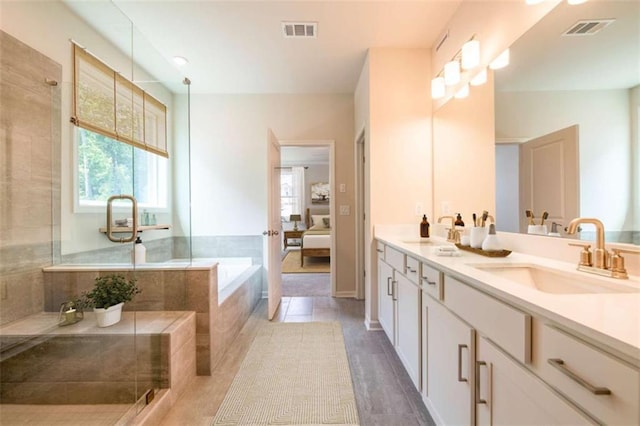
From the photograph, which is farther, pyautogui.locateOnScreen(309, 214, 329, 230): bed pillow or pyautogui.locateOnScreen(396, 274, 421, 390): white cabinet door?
pyautogui.locateOnScreen(309, 214, 329, 230): bed pillow

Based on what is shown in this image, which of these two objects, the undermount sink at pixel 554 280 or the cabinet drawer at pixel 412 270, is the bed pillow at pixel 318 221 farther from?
the undermount sink at pixel 554 280

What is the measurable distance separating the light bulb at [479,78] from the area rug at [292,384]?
2219mm

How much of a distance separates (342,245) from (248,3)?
2628 millimetres

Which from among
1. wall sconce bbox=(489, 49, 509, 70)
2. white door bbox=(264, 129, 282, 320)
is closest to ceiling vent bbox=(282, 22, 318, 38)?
white door bbox=(264, 129, 282, 320)

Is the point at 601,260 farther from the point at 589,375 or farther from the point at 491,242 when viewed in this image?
the point at 589,375

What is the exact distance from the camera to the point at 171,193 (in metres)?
3.36

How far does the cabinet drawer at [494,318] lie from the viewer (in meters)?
0.75

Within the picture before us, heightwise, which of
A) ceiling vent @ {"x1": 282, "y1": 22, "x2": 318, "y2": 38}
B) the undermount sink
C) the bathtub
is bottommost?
the bathtub

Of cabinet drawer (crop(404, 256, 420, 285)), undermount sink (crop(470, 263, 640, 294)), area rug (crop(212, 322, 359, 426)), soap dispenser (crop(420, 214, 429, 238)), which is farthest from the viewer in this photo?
soap dispenser (crop(420, 214, 429, 238))

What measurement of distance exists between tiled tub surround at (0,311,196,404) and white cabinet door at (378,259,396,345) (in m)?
1.47

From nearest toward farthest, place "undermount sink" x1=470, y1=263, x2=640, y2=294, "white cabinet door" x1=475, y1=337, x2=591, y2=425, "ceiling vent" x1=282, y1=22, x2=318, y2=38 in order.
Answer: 1. "white cabinet door" x1=475, y1=337, x2=591, y2=425
2. "undermount sink" x1=470, y1=263, x2=640, y2=294
3. "ceiling vent" x1=282, y1=22, x2=318, y2=38

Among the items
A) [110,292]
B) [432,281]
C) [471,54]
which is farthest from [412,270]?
[110,292]

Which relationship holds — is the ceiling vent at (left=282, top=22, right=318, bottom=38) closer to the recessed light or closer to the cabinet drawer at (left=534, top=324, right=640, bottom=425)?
the recessed light

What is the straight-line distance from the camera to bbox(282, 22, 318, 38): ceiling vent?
87.0 inches
